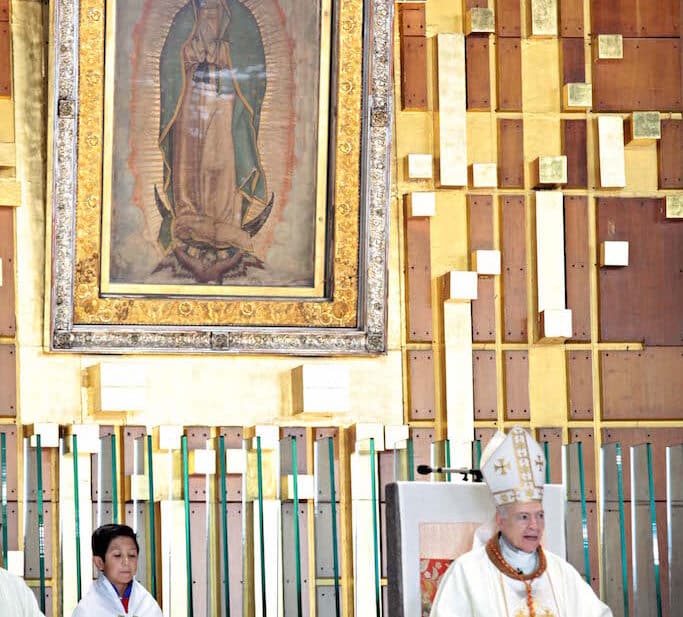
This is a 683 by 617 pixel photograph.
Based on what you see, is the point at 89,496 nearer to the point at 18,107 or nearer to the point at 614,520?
the point at 18,107

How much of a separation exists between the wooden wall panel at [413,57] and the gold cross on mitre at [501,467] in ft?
11.0

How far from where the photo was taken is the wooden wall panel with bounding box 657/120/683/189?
9211 millimetres

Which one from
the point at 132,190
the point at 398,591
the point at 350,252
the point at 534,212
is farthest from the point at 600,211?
the point at 398,591

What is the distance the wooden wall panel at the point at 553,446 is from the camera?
8.75m

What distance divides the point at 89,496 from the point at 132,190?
1474 mm

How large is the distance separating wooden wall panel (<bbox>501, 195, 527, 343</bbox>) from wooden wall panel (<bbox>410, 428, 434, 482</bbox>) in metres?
0.63

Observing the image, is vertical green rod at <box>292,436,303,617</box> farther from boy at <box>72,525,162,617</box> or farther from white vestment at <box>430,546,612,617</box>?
white vestment at <box>430,546,612,617</box>

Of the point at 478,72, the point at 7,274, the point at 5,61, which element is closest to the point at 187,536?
the point at 7,274

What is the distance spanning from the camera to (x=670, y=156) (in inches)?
364

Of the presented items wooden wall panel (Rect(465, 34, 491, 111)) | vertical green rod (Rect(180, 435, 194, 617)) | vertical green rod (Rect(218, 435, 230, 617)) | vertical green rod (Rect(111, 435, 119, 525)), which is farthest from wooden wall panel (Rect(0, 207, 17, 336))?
wooden wall panel (Rect(465, 34, 491, 111))

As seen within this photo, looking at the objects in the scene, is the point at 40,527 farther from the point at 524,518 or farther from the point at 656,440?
the point at 656,440

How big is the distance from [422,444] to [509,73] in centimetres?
196

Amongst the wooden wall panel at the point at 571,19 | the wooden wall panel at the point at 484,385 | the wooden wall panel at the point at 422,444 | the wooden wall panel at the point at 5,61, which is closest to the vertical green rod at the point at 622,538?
the wooden wall panel at the point at 484,385

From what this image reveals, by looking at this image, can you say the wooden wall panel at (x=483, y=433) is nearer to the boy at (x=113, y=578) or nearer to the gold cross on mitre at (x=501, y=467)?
the boy at (x=113, y=578)
